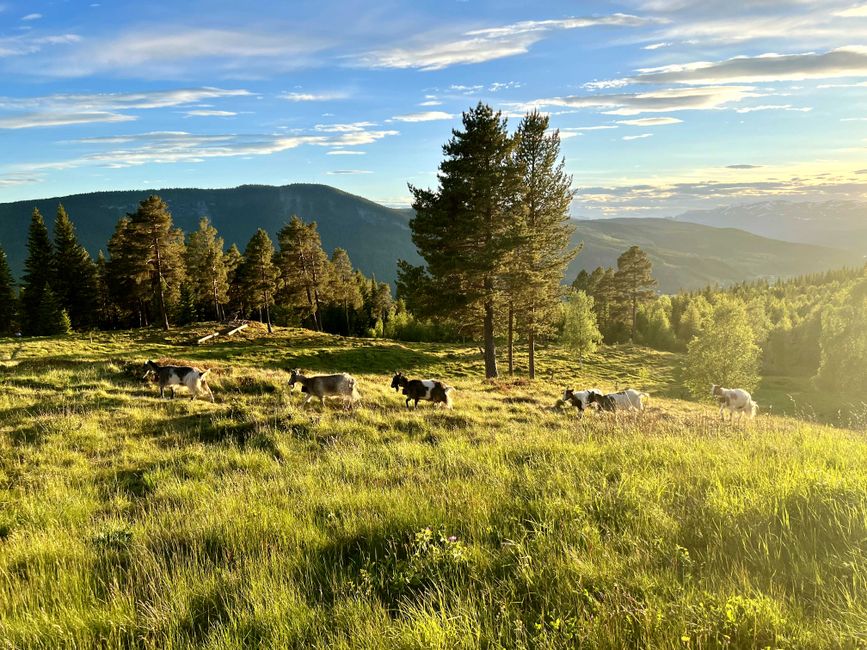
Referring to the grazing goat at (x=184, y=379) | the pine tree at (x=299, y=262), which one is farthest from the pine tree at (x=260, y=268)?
the grazing goat at (x=184, y=379)

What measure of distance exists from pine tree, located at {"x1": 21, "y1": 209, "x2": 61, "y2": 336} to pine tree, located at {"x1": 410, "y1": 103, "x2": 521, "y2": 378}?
48.5 metres

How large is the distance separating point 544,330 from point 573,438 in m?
22.8

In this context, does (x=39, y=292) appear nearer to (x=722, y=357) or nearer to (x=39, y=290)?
(x=39, y=290)

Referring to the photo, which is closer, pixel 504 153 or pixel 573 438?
pixel 573 438

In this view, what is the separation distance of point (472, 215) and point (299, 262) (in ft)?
124

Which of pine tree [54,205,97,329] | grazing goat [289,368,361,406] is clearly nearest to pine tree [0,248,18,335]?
pine tree [54,205,97,329]

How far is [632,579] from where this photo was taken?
300 centimetres

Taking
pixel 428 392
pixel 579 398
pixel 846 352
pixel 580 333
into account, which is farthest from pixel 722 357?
pixel 428 392

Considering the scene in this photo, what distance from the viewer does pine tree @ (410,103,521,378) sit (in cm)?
2369

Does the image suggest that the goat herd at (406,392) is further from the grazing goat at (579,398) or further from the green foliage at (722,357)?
the green foliage at (722,357)

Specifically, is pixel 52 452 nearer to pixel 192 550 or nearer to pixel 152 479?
pixel 152 479

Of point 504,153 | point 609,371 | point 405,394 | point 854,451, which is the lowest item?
point 609,371

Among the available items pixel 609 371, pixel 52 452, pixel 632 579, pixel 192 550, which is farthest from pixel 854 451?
pixel 609 371

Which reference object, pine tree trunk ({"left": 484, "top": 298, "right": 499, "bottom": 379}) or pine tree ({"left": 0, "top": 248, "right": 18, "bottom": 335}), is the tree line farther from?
pine tree trunk ({"left": 484, "top": 298, "right": 499, "bottom": 379})
